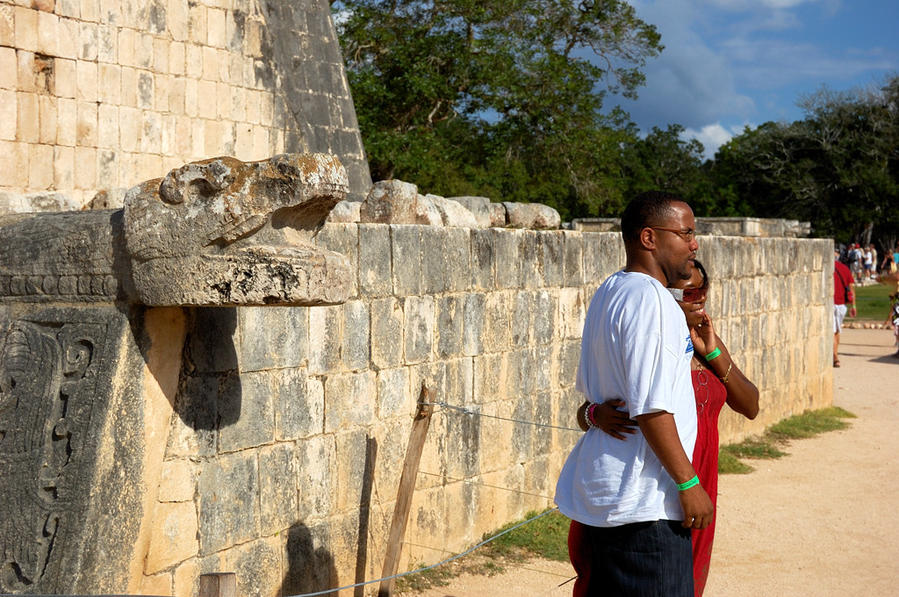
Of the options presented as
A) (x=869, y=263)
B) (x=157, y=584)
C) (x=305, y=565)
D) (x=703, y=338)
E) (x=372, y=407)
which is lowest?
(x=305, y=565)

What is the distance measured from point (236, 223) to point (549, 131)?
20.7 meters

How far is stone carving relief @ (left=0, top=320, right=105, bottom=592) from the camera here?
3.28 m

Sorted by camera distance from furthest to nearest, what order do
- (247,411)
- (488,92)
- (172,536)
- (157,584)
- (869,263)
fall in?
(869,263) < (488,92) < (247,411) < (172,536) < (157,584)

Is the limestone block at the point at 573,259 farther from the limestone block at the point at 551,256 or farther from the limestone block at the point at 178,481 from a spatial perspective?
the limestone block at the point at 178,481

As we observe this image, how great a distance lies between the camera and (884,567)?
646cm

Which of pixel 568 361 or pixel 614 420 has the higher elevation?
pixel 614 420

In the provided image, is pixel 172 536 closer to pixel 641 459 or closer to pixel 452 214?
pixel 641 459

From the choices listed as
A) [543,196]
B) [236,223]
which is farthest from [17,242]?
[543,196]

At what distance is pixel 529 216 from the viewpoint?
7.65 metres

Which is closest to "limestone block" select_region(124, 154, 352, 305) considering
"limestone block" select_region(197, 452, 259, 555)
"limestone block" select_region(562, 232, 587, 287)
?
"limestone block" select_region(197, 452, 259, 555)

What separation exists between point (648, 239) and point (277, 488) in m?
2.20

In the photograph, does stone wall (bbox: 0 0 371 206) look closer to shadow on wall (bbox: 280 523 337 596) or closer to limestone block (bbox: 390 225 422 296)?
limestone block (bbox: 390 225 422 296)

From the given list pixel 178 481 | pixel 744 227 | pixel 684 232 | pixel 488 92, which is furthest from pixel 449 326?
pixel 488 92

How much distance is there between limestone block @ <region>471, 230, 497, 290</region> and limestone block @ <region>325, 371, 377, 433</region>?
1141mm
